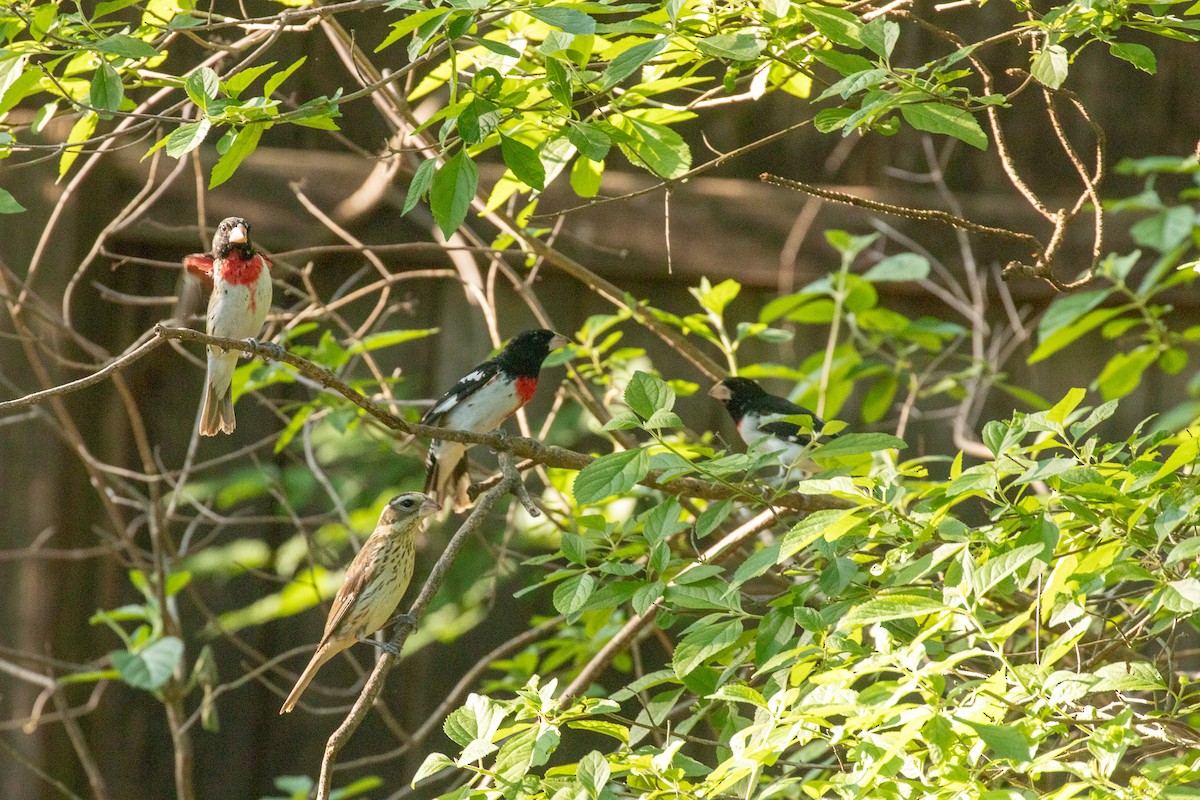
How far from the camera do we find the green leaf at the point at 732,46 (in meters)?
2.13

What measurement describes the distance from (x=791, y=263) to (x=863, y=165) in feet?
1.81

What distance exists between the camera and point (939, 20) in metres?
4.75

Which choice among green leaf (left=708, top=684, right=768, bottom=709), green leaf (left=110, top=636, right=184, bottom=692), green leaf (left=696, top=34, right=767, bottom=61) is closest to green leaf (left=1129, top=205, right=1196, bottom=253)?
green leaf (left=696, top=34, right=767, bottom=61)

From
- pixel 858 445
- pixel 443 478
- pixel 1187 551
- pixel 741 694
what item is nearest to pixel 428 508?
pixel 443 478

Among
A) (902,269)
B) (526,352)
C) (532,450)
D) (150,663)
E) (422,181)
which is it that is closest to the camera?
(422,181)

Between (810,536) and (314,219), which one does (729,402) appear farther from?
(810,536)

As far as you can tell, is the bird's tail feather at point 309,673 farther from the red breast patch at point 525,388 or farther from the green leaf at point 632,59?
the green leaf at point 632,59

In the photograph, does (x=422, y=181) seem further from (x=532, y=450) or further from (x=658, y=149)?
(x=532, y=450)

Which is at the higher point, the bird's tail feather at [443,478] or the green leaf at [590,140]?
the green leaf at [590,140]

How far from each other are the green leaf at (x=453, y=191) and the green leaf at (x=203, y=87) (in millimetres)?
408

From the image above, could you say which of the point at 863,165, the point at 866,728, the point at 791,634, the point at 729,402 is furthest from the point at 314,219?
the point at 866,728

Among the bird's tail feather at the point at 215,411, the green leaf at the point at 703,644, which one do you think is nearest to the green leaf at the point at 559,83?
the green leaf at the point at 703,644

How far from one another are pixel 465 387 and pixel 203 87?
87.2 inches

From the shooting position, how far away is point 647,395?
2.25 m
